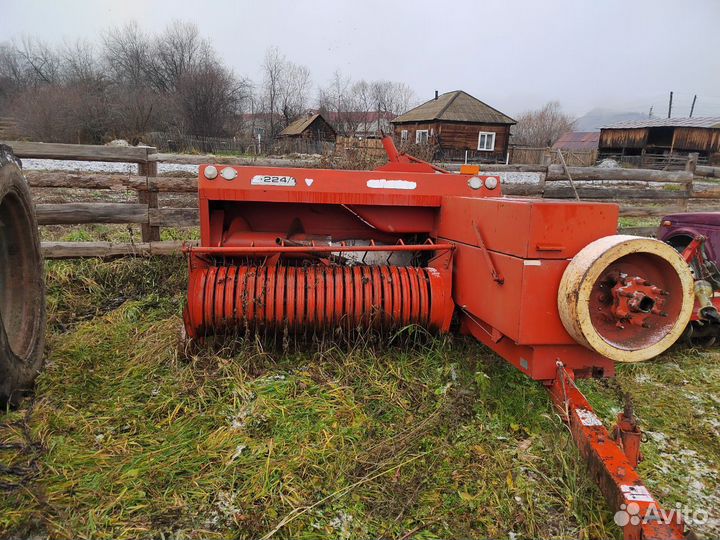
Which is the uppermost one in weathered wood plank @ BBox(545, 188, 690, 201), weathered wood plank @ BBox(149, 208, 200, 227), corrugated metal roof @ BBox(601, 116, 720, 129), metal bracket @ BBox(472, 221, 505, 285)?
corrugated metal roof @ BBox(601, 116, 720, 129)

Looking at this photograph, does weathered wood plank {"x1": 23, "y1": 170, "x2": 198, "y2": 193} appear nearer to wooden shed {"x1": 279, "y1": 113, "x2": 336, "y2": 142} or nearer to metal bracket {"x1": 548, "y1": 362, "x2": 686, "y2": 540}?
metal bracket {"x1": 548, "y1": 362, "x2": 686, "y2": 540}

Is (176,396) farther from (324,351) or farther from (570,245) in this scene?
(570,245)

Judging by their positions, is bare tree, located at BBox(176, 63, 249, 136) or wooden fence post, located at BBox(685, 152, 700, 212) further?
bare tree, located at BBox(176, 63, 249, 136)

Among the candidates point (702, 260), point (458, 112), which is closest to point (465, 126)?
point (458, 112)

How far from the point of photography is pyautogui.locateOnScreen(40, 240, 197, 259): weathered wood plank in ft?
17.0

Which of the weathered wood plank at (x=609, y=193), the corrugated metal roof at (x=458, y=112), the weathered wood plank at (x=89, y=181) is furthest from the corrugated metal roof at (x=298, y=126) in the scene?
the weathered wood plank at (x=89, y=181)

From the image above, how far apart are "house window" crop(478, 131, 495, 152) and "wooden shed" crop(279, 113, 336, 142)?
1268 centimetres

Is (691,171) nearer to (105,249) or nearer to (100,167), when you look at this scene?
(105,249)

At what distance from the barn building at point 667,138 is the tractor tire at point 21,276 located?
127 ft

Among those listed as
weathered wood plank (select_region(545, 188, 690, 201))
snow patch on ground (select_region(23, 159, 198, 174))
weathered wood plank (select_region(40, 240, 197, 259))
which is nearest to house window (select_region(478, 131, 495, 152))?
snow patch on ground (select_region(23, 159, 198, 174))

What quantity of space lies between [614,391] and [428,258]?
63.6 inches

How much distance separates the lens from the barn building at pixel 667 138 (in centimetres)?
3541

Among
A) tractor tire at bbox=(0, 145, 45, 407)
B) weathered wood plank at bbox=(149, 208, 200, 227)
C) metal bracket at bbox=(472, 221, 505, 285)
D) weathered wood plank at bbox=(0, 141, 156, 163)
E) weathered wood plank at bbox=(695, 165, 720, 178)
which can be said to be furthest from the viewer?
weathered wood plank at bbox=(695, 165, 720, 178)

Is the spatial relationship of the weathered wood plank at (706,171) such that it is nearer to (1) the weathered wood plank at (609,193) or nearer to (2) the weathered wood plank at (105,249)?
(1) the weathered wood plank at (609,193)
